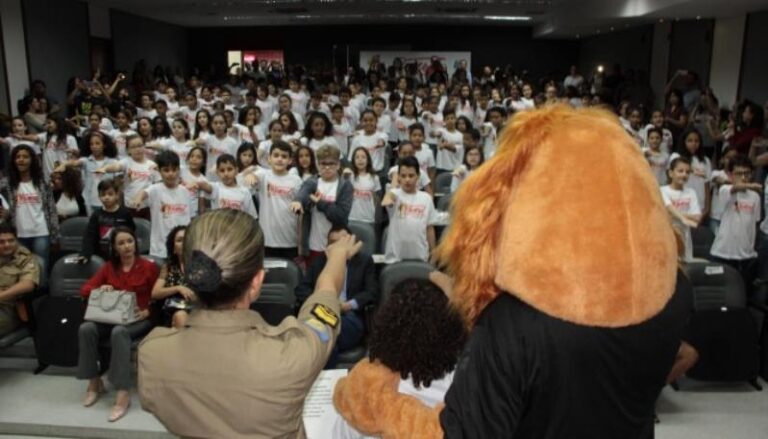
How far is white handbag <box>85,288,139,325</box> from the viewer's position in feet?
12.2

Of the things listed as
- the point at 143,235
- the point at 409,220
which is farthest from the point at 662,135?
the point at 143,235

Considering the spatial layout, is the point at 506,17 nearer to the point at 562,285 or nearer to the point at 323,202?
the point at 323,202

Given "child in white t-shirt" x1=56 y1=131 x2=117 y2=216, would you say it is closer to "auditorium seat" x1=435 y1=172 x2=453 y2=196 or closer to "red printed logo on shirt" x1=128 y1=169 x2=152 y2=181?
"red printed logo on shirt" x1=128 y1=169 x2=152 y2=181

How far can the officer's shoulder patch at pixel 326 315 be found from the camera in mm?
1412

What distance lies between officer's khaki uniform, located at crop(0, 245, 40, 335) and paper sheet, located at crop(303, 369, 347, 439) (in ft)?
8.27

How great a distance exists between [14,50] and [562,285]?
473 inches

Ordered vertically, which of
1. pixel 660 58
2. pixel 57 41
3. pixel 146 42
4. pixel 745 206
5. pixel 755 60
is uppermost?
pixel 146 42

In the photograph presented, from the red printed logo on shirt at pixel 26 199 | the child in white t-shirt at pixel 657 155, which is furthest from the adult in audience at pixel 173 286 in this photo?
Result: the child in white t-shirt at pixel 657 155

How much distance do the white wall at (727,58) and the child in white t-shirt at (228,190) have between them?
30.2ft

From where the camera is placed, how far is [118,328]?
3713mm

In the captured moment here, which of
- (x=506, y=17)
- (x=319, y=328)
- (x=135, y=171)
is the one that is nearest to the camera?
(x=319, y=328)

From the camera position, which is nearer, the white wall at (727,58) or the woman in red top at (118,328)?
the woman in red top at (118,328)

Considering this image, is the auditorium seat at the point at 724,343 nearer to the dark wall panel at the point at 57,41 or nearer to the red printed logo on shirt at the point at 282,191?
the red printed logo on shirt at the point at 282,191

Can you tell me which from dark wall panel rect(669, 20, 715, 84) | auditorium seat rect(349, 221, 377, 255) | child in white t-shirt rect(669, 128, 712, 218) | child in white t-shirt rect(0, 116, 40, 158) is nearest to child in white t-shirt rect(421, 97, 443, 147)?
child in white t-shirt rect(669, 128, 712, 218)
